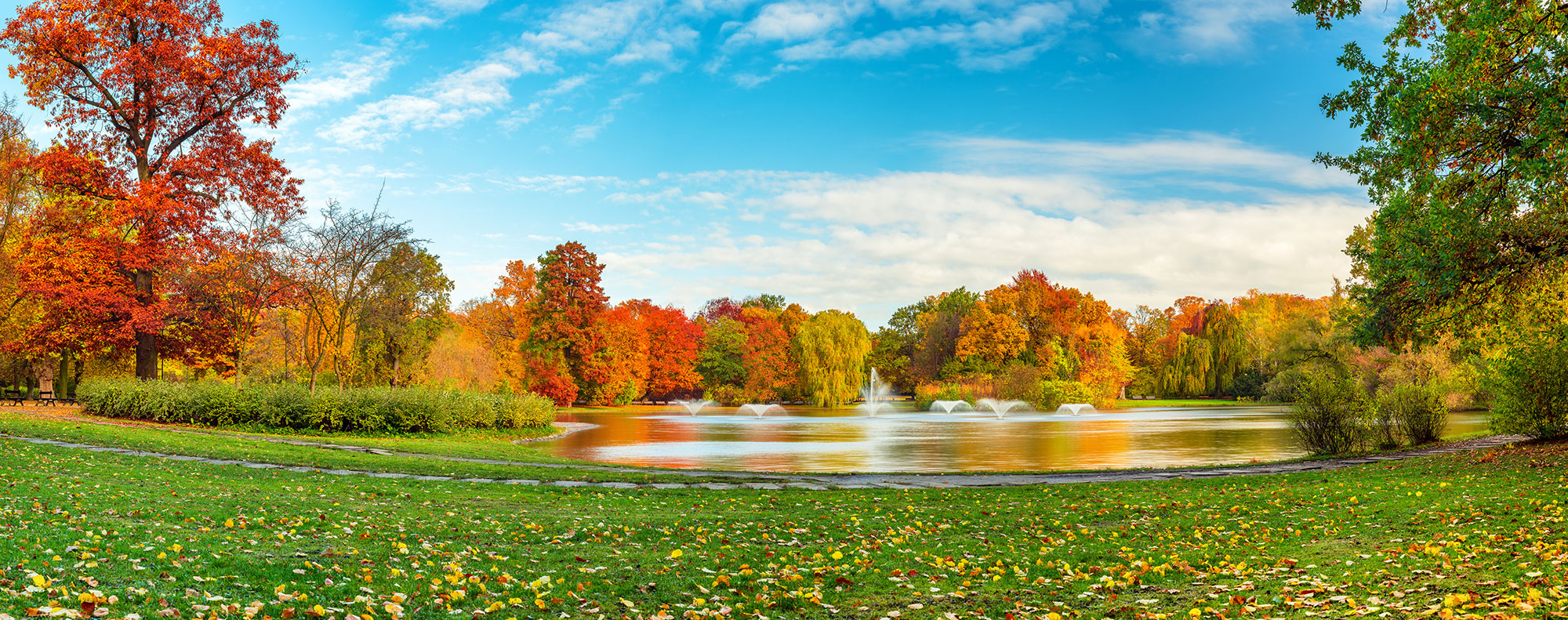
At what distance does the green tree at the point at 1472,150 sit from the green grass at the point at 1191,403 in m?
50.9

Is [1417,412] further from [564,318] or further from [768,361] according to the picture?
[768,361]

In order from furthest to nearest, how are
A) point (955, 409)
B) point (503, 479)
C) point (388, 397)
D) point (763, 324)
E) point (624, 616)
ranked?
point (763, 324), point (955, 409), point (388, 397), point (503, 479), point (624, 616)

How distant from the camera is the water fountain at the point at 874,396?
57.8m

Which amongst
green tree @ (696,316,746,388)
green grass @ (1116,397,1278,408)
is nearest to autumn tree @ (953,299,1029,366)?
green grass @ (1116,397,1278,408)

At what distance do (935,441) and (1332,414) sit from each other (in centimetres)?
1201

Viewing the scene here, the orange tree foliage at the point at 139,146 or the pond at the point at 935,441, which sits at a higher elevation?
the orange tree foliage at the point at 139,146

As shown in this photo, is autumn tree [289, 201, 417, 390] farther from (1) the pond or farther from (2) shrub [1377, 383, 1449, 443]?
(2) shrub [1377, 383, 1449, 443]

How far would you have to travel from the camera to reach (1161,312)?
91812 millimetres

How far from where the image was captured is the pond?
822 inches

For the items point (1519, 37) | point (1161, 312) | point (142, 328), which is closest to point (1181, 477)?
point (1519, 37)

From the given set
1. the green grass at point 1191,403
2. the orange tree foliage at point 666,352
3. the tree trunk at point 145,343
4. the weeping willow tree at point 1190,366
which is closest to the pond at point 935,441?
the tree trunk at point 145,343

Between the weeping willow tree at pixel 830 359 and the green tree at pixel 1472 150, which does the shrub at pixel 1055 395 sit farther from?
the green tree at pixel 1472 150

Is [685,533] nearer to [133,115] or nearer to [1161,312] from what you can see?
[133,115]

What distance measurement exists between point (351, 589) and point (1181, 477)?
14.3 metres
